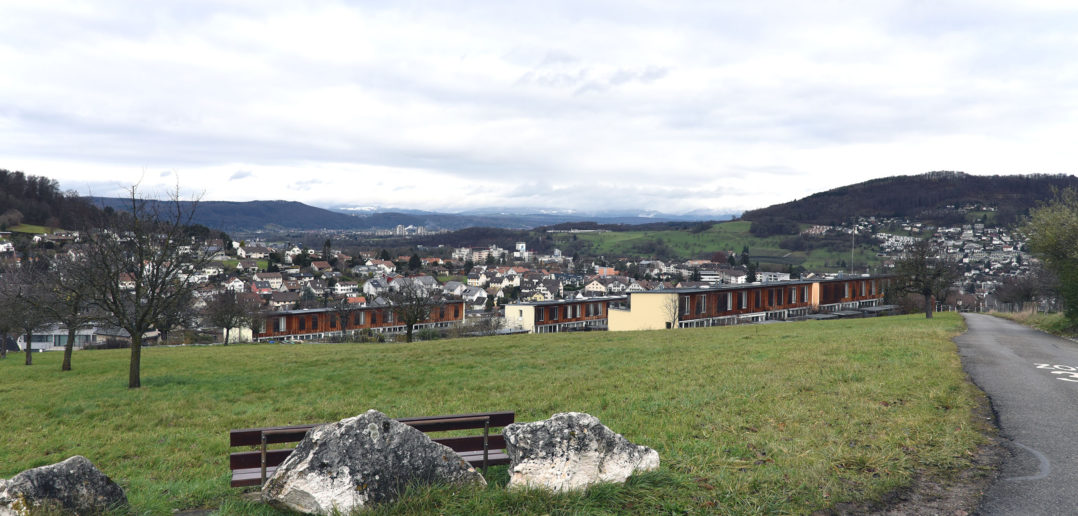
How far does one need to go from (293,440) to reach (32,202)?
16315 cm

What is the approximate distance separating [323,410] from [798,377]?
1182 centimetres

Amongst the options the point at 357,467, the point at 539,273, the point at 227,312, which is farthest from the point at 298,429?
the point at 539,273

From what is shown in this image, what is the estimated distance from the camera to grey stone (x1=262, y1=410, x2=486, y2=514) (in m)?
5.66

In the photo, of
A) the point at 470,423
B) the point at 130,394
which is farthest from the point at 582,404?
the point at 130,394

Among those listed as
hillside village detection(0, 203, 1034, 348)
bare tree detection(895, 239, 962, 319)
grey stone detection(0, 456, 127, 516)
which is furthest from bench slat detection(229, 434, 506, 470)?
hillside village detection(0, 203, 1034, 348)

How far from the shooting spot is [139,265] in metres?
18.0

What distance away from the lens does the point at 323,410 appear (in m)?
12.9

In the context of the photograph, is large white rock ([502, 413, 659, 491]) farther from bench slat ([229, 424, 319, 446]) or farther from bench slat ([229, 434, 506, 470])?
bench slat ([229, 424, 319, 446])

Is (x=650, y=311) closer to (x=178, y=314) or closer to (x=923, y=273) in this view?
(x=923, y=273)

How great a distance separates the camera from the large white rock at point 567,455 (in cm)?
609

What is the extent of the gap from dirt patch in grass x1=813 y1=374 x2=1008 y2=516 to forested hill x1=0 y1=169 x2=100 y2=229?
14978 centimetres

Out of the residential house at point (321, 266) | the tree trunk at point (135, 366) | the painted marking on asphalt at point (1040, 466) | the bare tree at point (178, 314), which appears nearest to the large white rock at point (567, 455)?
the painted marking on asphalt at point (1040, 466)

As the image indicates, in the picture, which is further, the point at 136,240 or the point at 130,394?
the point at 136,240

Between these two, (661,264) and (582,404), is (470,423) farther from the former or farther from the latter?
(661,264)
